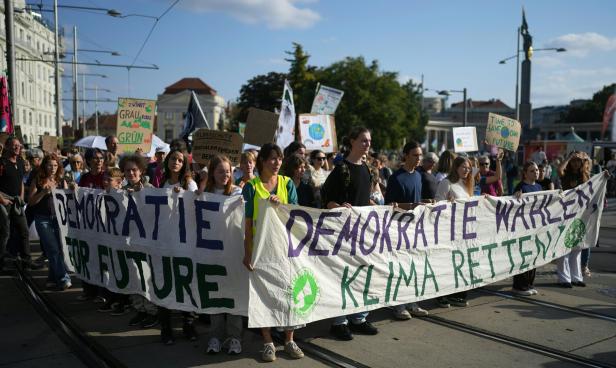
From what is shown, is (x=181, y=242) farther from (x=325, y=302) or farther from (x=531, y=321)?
(x=531, y=321)

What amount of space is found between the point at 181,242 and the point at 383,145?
49.5 meters

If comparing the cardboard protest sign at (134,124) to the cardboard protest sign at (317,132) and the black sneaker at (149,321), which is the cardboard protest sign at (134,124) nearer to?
the cardboard protest sign at (317,132)

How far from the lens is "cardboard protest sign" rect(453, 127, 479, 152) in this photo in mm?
11703

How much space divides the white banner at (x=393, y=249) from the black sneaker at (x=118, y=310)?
2326mm

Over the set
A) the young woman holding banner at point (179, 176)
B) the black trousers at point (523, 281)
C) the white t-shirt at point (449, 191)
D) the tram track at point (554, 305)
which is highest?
the young woman holding banner at point (179, 176)

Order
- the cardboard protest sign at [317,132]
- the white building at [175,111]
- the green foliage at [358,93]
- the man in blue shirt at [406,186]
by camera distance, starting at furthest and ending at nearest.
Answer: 1. the white building at [175,111]
2. the green foliage at [358,93]
3. the cardboard protest sign at [317,132]
4. the man in blue shirt at [406,186]

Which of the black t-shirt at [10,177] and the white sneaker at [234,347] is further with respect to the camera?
the black t-shirt at [10,177]

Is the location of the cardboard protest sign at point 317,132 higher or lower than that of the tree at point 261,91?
lower

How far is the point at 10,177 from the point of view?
7.75 meters

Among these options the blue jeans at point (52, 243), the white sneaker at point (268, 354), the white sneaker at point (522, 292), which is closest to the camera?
the white sneaker at point (268, 354)

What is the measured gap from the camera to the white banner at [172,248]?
175 inches

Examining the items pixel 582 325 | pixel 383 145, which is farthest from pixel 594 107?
pixel 582 325

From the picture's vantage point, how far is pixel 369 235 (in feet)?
16.1

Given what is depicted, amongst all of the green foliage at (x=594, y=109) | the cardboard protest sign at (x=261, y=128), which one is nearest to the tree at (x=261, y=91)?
the green foliage at (x=594, y=109)
